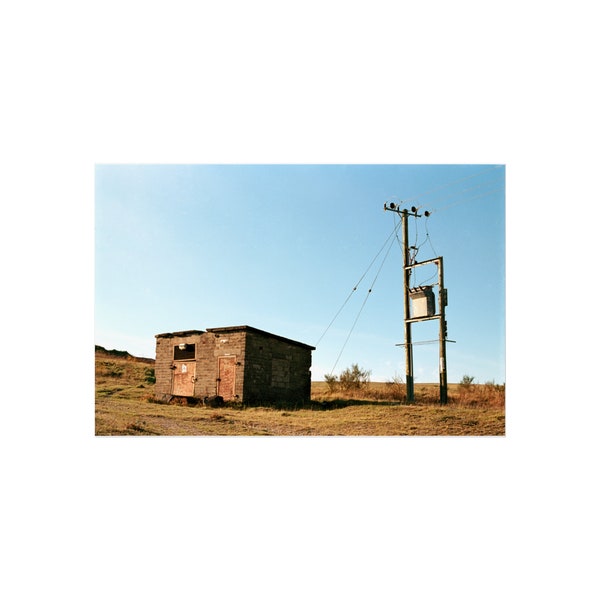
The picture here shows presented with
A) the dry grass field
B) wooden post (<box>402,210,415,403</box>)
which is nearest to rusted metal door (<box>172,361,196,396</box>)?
the dry grass field

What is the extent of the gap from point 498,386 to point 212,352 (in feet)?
20.7

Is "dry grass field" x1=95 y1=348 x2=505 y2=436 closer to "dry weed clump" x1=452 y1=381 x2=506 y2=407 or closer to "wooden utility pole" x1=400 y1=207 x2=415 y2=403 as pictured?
"dry weed clump" x1=452 y1=381 x2=506 y2=407

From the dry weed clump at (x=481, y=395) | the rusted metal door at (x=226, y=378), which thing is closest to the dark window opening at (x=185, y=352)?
the rusted metal door at (x=226, y=378)

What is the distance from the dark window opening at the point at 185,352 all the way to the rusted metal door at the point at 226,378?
87cm

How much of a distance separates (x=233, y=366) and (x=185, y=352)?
1.49 meters

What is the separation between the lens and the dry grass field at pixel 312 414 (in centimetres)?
801

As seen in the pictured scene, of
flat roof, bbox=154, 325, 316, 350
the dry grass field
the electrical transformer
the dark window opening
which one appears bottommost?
the dry grass field

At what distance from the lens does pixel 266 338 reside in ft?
38.7

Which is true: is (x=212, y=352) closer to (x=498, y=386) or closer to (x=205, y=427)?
(x=205, y=427)

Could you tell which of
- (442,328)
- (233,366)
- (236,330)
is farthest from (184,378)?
(442,328)

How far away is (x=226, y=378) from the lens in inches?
451

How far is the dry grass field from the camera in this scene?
26.3 feet

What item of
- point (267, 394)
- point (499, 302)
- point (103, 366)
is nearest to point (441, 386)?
point (499, 302)

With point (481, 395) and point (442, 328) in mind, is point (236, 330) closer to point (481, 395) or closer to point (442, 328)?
point (442, 328)
